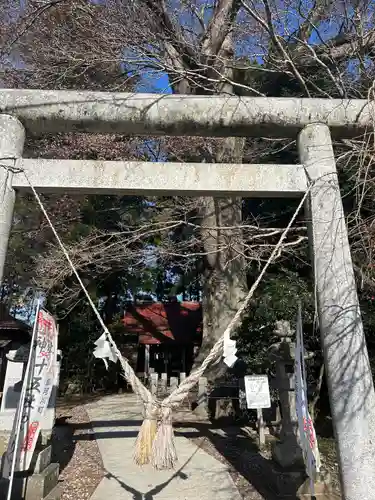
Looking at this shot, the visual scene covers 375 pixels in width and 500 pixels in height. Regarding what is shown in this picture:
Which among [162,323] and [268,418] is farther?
[162,323]

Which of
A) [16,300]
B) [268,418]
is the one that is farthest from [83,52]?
[16,300]

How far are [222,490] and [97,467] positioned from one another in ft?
7.07

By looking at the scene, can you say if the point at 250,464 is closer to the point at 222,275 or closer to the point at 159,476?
the point at 159,476

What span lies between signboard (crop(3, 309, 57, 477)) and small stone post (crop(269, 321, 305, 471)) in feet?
10.2

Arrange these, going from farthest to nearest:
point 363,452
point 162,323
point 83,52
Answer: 1. point 162,323
2. point 83,52
3. point 363,452

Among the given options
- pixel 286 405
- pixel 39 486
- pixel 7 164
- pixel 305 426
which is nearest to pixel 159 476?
pixel 39 486

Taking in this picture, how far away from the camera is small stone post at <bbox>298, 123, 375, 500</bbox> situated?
2561 millimetres

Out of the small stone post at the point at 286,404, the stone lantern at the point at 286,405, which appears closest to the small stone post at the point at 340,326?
the stone lantern at the point at 286,405

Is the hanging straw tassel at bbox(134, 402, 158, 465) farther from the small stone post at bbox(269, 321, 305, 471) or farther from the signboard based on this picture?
the small stone post at bbox(269, 321, 305, 471)

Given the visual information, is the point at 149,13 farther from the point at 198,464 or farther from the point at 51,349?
the point at 198,464

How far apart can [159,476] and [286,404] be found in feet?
6.85

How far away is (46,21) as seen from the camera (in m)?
8.65

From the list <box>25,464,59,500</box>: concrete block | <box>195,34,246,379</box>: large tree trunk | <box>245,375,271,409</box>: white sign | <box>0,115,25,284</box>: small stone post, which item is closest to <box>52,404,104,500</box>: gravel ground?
<box>25,464,59,500</box>: concrete block

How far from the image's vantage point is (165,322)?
1889 cm
